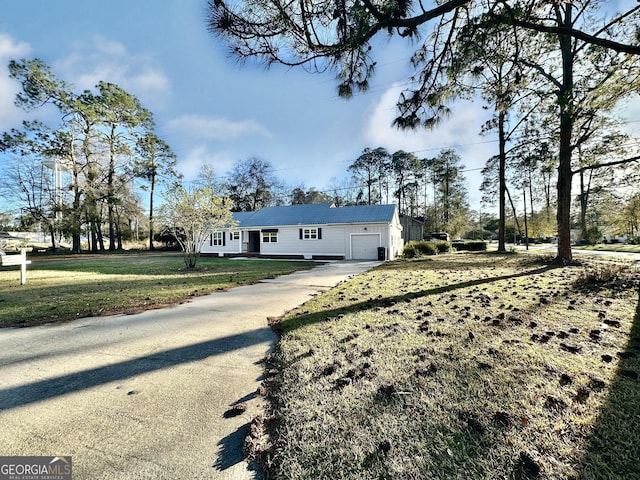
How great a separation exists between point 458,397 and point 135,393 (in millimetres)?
2746

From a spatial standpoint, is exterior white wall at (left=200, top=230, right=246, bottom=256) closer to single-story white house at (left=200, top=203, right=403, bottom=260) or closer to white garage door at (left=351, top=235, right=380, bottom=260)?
single-story white house at (left=200, top=203, right=403, bottom=260)

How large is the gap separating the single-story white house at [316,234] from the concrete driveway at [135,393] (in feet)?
47.5

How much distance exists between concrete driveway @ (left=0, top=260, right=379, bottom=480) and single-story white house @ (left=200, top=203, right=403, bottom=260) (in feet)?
47.5

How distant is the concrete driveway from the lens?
1.64 m

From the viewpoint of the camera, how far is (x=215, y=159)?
28547 millimetres

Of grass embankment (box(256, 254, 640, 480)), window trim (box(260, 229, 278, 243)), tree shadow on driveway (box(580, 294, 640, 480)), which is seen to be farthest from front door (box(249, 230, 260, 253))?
tree shadow on driveway (box(580, 294, 640, 480))

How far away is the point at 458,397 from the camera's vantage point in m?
2.03

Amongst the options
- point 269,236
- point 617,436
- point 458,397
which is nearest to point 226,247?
point 269,236

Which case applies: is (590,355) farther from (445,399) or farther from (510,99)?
(510,99)

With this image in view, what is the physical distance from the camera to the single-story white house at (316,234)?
1808 centimetres

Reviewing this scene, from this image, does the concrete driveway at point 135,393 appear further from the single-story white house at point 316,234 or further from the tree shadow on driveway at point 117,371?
the single-story white house at point 316,234

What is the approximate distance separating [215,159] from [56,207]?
13.7m

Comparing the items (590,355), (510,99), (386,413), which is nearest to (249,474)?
(386,413)

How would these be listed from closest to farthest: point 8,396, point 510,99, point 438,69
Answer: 1. point 8,396
2. point 438,69
3. point 510,99
